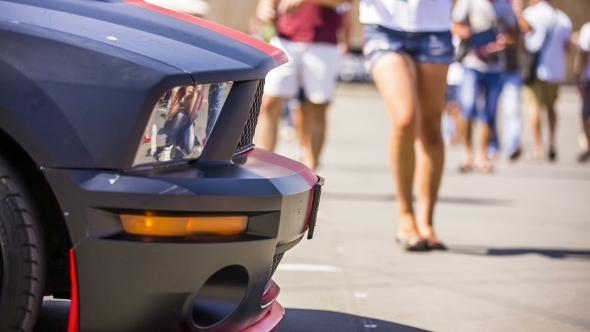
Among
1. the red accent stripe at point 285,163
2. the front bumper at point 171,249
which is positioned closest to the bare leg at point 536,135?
the red accent stripe at point 285,163

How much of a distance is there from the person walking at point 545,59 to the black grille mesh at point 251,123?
10024mm

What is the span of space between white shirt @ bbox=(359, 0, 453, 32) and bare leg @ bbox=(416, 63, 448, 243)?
0.69 feet

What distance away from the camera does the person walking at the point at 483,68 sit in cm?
1038

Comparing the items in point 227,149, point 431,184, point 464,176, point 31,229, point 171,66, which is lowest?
point 464,176

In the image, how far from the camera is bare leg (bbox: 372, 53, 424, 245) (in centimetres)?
528

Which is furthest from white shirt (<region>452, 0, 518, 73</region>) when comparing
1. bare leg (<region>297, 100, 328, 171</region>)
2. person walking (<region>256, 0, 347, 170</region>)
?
bare leg (<region>297, 100, 328, 171</region>)

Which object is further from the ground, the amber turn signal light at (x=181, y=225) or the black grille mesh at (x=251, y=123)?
the black grille mesh at (x=251, y=123)

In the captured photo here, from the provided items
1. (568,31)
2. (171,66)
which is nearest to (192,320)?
(171,66)

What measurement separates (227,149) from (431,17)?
118 inches

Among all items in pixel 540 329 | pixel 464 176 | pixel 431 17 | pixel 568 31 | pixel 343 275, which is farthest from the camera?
pixel 568 31

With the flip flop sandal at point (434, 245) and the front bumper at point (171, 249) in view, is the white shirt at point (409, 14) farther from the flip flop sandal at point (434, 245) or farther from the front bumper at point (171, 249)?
the front bumper at point (171, 249)

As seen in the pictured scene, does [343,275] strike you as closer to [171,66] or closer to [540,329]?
[540,329]

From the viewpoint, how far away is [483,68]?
36.0 feet

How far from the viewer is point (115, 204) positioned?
2.47 meters
